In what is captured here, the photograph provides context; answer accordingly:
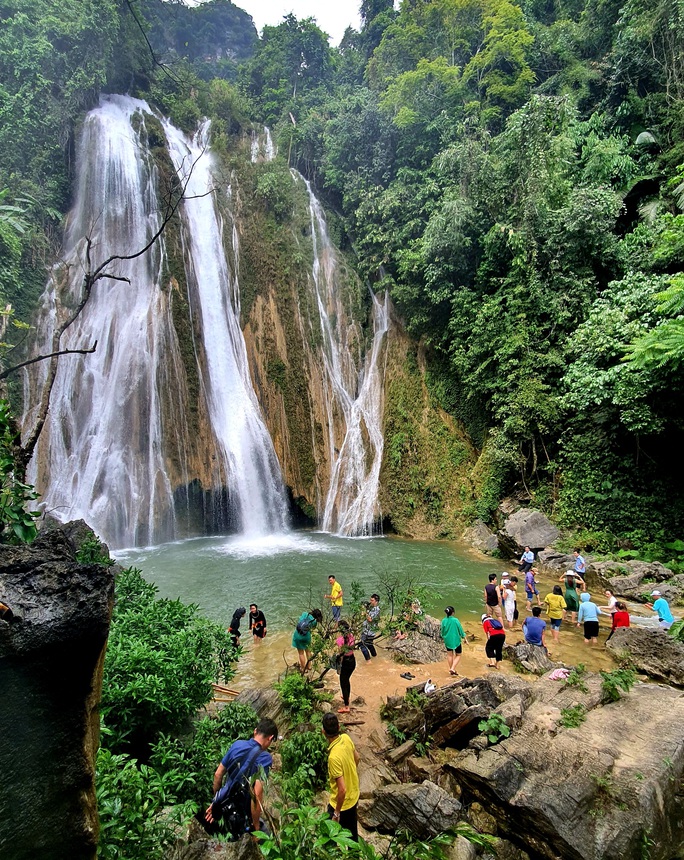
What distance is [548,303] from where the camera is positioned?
50.0 feet

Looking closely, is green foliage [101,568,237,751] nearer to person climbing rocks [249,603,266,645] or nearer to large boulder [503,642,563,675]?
person climbing rocks [249,603,266,645]

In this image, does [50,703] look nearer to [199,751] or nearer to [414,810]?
[199,751]

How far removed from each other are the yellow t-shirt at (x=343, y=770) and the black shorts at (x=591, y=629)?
6245 millimetres

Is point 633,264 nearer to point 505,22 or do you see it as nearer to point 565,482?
point 565,482

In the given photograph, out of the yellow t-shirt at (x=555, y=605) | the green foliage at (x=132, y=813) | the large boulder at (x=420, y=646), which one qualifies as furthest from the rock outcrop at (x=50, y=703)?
the yellow t-shirt at (x=555, y=605)

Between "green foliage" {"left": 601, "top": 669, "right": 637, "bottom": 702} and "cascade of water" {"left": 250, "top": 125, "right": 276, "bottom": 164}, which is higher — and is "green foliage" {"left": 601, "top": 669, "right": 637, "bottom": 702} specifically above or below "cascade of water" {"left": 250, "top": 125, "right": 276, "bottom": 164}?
below

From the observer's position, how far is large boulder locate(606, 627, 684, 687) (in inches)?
254

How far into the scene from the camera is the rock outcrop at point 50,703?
1962 mm

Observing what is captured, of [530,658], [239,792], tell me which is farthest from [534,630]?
[239,792]

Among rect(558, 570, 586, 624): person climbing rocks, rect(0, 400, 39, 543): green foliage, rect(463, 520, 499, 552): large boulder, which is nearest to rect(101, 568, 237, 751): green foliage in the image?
rect(0, 400, 39, 543): green foliage

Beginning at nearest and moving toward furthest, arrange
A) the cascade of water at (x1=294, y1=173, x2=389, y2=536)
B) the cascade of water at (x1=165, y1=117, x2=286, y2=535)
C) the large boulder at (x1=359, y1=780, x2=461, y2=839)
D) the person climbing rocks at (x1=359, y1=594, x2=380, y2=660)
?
the large boulder at (x1=359, y1=780, x2=461, y2=839) → the person climbing rocks at (x1=359, y1=594, x2=380, y2=660) → the cascade of water at (x1=165, y1=117, x2=286, y2=535) → the cascade of water at (x1=294, y1=173, x2=389, y2=536)

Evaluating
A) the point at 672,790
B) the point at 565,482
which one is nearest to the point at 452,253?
the point at 565,482

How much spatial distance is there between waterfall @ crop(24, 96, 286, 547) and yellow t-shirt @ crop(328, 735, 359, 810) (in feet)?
49.6

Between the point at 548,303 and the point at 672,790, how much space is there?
14205mm
